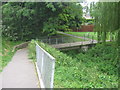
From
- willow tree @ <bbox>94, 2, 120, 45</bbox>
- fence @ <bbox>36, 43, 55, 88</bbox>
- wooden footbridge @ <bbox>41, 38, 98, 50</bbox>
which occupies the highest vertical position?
willow tree @ <bbox>94, 2, 120, 45</bbox>

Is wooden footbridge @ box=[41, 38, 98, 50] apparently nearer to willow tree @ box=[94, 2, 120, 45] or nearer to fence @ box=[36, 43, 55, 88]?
willow tree @ box=[94, 2, 120, 45]

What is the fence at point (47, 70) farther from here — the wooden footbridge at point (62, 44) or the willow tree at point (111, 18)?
the wooden footbridge at point (62, 44)

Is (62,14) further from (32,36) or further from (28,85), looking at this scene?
(28,85)

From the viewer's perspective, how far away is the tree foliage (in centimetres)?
1197

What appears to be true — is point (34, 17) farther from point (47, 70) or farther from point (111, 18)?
point (47, 70)

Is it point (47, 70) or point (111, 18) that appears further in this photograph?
point (111, 18)

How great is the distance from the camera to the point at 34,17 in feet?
42.4

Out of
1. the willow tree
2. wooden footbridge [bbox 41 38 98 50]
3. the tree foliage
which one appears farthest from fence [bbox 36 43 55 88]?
wooden footbridge [bbox 41 38 98 50]

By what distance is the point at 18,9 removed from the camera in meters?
12.6

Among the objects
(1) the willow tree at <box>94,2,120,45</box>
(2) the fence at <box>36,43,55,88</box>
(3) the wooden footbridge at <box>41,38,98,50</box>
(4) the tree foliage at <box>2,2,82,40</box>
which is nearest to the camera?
(2) the fence at <box>36,43,55,88</box>

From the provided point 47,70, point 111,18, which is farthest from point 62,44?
point 47,70

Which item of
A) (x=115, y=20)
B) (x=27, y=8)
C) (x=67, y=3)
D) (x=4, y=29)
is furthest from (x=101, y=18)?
(x=4, y=29)

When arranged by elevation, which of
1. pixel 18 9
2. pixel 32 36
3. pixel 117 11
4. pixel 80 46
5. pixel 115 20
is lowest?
pixel 80 46

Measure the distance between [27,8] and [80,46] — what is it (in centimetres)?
660
